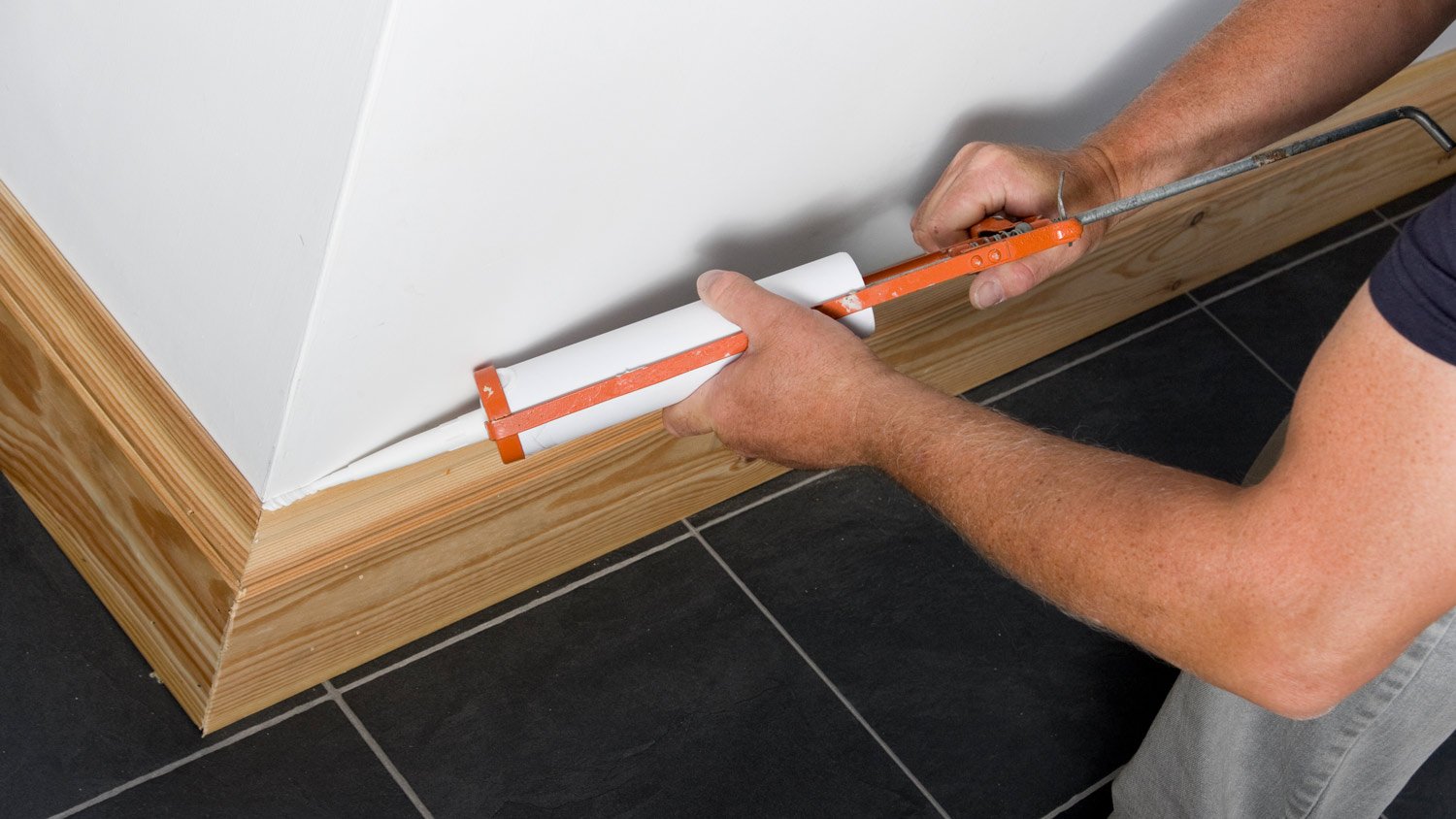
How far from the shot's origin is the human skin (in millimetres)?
623

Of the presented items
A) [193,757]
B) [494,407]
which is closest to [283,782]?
[193,757]

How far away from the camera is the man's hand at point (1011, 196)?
982mm

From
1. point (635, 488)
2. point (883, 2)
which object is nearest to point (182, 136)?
point (883, 2)

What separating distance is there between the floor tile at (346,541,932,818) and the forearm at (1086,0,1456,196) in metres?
0.56

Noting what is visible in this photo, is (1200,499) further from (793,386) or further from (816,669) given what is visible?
(816,669)

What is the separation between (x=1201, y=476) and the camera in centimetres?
75

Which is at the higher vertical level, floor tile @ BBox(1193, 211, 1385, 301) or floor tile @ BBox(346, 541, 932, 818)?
floor tile @ BBox(346, 541, 932, 818)

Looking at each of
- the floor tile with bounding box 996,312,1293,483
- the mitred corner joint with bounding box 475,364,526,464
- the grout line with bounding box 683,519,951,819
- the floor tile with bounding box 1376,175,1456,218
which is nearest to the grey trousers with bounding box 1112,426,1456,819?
the grout line with bounding box 683,519,951,819

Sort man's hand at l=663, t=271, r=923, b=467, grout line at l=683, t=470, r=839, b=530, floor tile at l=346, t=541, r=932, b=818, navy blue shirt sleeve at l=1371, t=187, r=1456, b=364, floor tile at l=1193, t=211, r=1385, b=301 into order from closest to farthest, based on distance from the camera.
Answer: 1. navy blue shirt sleeve at l=1371, t=187, r=1456, b=364
2. man's hand at l=663, t=271, r=923, b=467
3. floor tile at l=346, t=541, r=932, b=818
4. grout line at l=683, t=470, r=839, b=530
5. floor tile at l=1193, t=211, r=1385, b=301

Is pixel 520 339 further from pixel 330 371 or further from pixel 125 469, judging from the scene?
pixel 125 469

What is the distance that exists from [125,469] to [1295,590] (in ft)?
2.70

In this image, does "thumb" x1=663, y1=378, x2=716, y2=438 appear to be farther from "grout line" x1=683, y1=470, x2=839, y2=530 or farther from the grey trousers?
the grey trousers

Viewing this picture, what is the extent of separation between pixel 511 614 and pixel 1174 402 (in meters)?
0.86

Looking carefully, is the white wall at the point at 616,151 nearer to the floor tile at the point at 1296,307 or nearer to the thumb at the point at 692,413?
the thumb at the point at 692,413
